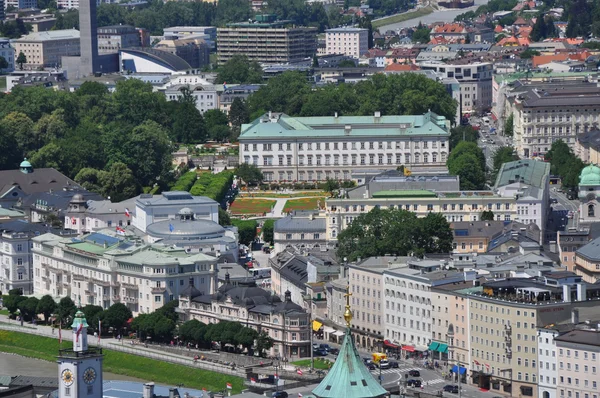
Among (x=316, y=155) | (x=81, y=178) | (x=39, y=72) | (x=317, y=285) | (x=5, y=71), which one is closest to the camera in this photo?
(x=317, y=285)

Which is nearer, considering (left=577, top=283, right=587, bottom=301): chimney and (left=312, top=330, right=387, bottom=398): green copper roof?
(left=312, top=330, right=387, bottom=398): green copper roof

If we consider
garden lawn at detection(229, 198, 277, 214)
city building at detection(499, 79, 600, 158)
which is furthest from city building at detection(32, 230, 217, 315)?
city building at detection(499, 79, 600, 158)

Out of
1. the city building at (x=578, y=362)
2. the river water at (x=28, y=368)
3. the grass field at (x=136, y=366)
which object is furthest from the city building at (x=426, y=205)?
the city building at (x=578, y=362)

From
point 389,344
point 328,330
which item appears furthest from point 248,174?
point 389,344

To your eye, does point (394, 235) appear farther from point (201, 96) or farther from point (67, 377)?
point (201, 96)

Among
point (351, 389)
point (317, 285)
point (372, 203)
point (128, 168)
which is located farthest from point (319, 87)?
point (351, 389)

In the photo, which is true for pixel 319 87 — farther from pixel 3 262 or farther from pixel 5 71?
pixel 3 262

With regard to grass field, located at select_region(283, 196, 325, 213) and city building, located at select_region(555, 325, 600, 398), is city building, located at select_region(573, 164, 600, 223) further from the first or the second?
city building, located at select_region(555, 325, 600, 398)
